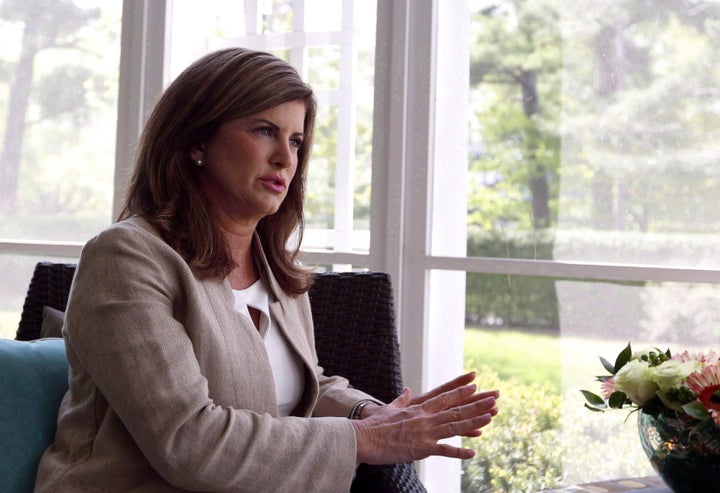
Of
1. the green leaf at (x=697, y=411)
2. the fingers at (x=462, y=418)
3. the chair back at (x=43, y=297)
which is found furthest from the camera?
the chair back at (x=43, y=297)

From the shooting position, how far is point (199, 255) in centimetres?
168

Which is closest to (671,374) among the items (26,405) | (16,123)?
(26,405)

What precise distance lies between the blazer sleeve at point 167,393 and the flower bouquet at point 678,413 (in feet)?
1.68

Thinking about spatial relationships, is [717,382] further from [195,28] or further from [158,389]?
[195,28]

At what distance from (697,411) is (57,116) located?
237cm

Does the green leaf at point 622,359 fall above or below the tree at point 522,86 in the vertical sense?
below

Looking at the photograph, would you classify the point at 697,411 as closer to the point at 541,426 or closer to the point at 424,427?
the point at 424,427

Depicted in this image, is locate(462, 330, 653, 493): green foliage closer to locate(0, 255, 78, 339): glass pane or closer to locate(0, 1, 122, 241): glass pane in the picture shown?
locate(0, 1, 122, 241): glass pane

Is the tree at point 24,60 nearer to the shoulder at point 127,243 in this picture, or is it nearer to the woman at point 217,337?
the woman at point 217,337

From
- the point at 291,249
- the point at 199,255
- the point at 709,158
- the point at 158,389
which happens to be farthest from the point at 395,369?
the point at 709,158

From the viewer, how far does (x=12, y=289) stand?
3150 mm

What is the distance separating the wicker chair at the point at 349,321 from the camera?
6.77ft

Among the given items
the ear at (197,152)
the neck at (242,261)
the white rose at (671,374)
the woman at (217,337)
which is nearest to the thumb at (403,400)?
the woman at (217,337)

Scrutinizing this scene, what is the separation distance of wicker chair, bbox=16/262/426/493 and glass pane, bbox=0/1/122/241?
907mm
